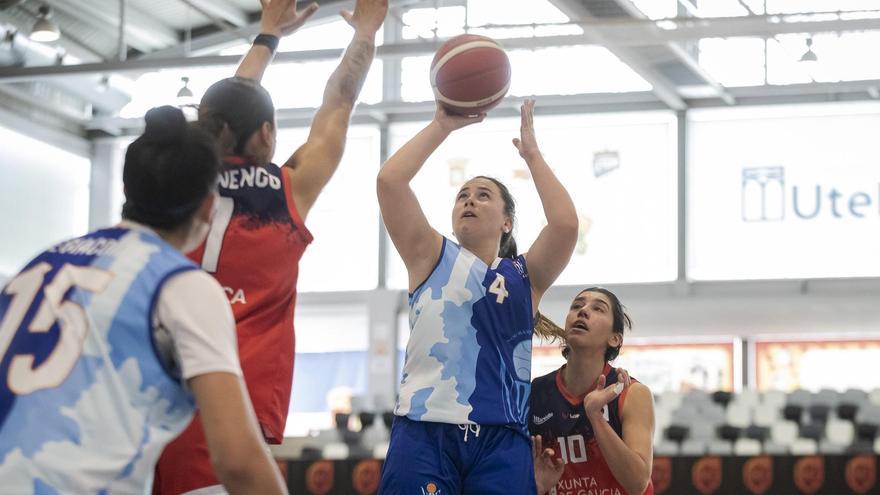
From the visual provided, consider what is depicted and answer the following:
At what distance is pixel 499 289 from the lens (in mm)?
4195

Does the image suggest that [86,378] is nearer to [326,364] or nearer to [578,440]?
[578,440]

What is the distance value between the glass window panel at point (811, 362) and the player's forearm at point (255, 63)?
564 inches

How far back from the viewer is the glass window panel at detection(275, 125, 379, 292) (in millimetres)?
18984

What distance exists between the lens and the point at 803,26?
41.7ft

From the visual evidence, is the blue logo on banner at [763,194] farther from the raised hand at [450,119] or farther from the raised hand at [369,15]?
the raised hand at [369,15]

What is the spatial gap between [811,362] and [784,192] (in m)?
2.32

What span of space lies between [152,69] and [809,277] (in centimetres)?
901

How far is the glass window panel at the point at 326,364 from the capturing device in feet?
61.2

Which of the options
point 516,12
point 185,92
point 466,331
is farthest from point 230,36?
point 466,331

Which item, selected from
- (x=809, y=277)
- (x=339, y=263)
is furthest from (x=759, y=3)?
(x=339, y=263)

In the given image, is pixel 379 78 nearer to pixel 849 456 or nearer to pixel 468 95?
pixel 849 456

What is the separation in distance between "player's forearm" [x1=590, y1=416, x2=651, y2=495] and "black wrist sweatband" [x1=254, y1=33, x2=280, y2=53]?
63.5 inches

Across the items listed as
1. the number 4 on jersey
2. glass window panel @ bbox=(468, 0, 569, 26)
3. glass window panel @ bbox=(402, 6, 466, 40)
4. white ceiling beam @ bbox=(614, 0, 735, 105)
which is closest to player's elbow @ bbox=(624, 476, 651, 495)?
the number 4 on jersey

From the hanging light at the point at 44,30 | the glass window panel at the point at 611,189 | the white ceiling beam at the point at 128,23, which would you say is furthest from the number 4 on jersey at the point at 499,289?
the white ceiling beam at the point at 128,23
